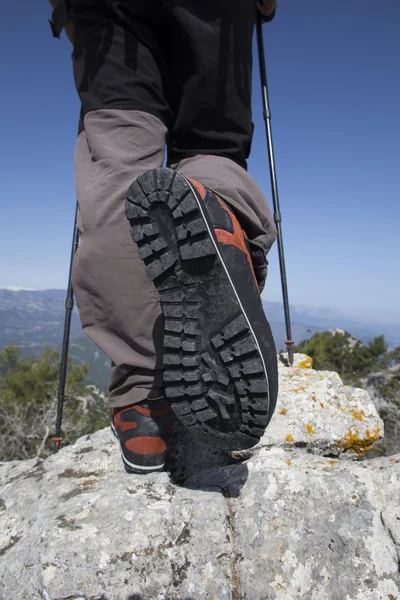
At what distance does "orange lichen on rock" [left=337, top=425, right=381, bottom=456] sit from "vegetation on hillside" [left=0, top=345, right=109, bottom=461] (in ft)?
38.4

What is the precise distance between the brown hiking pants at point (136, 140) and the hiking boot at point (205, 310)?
0.68 ft

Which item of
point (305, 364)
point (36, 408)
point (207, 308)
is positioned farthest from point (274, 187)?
point (36, 408)

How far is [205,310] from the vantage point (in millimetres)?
1225

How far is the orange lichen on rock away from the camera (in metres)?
1.85

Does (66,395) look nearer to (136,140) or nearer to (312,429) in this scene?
(312,429)

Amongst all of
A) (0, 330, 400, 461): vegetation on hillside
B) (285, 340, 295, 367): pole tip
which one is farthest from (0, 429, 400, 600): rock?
(0, 330, 400, 461): vegetation on hillside

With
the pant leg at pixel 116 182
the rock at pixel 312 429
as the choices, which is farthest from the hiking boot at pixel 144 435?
the rock at pixel 312 429

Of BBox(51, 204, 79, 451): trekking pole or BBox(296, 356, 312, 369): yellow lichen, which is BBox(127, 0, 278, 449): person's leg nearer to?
BBox(51, 204, 79, 451): trekking pole

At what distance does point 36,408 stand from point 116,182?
13.7 meters

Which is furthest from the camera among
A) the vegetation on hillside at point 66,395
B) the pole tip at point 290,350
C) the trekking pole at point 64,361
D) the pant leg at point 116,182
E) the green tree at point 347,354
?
the green tree at point 347,354

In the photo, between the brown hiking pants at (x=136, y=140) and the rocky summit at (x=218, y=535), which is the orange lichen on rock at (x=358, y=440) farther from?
the brown hiking pants at (x=136, y=140)

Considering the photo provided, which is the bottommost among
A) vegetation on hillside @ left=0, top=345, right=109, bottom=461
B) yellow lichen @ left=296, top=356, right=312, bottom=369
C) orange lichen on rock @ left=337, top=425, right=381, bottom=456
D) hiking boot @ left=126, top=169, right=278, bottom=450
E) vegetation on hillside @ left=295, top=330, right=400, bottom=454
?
vegetation on hillside @ left=0, top=345, right=109, bottom=461

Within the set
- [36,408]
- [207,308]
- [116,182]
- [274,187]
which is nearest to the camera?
[207,308]

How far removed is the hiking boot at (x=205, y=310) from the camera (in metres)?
1.18
